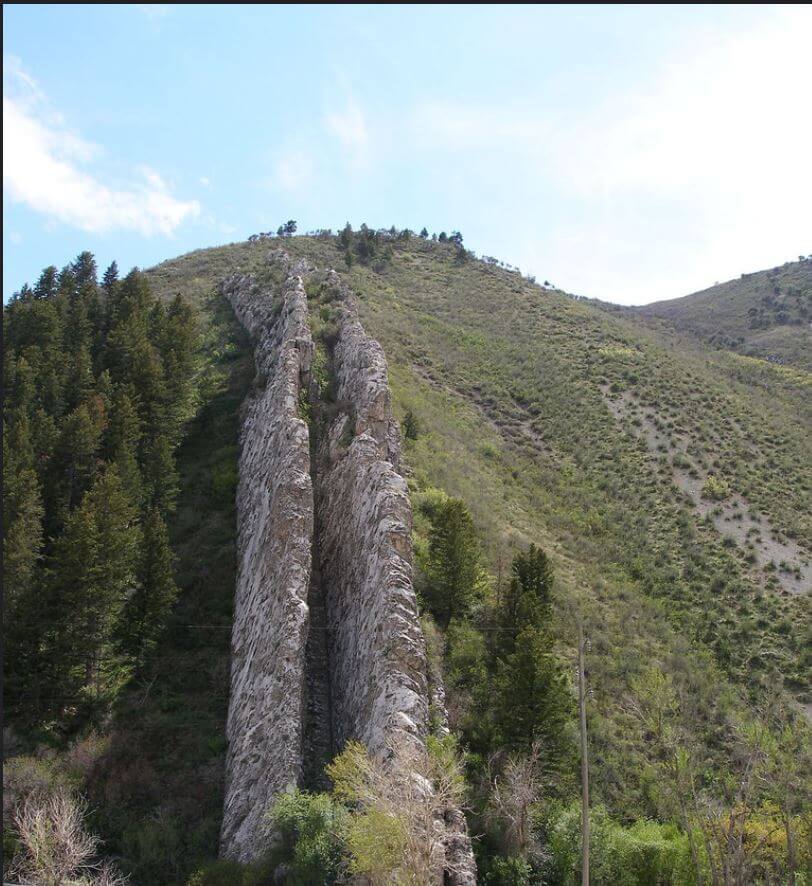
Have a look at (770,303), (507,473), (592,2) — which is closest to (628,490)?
(507,473)

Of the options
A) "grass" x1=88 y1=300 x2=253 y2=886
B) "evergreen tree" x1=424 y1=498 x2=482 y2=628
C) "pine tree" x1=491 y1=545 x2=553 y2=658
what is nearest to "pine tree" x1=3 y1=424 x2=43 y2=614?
"grass" x1=88 y1=300 x2=253 y2=886

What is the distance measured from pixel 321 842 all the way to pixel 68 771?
1293 cm

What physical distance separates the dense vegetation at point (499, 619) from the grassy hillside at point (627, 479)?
22cm

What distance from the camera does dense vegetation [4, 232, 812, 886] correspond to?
75.7 feet

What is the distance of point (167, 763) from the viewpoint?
27.9 m

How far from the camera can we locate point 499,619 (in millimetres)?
31219

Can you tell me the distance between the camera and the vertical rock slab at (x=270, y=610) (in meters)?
23.9

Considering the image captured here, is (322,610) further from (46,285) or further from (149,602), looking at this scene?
(46,285)

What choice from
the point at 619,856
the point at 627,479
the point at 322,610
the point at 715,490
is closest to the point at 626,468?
the point at 627,479

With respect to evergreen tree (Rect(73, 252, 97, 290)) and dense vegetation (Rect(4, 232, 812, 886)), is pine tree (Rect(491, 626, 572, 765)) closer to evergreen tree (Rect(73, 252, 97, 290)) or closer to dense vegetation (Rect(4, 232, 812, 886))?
dense vegetation (Rect(4, 232, 812, 886))

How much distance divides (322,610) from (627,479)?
97.5 ft

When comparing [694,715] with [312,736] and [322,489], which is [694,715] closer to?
[312,736]

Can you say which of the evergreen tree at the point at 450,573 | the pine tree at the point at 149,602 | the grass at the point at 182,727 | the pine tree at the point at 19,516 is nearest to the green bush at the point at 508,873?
the grass at the point at 182,727

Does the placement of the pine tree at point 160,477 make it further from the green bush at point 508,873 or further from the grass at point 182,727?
the green bush at point 508,873
